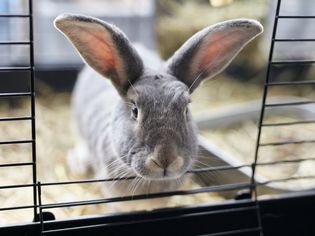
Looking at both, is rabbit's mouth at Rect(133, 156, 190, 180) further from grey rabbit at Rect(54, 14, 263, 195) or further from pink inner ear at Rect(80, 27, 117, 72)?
pink inner ear at Rect(80, 27, 117, 72)

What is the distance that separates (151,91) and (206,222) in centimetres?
57

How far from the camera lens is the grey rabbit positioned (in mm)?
1575

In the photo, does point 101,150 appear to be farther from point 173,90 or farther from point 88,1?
point 88,1

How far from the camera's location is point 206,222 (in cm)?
187

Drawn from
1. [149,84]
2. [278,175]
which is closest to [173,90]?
[149,84]

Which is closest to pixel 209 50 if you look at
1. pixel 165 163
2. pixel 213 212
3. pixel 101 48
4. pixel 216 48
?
pixel 216 48

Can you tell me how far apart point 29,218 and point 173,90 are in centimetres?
86

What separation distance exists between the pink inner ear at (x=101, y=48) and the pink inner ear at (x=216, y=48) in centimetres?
33

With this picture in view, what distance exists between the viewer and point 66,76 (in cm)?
351

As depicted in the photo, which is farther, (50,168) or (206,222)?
(50,168)

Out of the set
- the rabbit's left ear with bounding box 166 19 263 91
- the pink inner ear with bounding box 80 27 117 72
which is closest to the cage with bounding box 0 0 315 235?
the rabbit's left ear with bounding box 166 19 263 91

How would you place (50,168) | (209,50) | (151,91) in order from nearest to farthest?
(151,91) < (209,50) < (50,168)

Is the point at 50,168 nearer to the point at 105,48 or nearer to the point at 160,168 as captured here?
the point at 105,48

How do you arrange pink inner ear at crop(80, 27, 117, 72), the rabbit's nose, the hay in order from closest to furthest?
the rabbit's nose, pink inner ear at crop(80, 27, 117, 72), the hay
